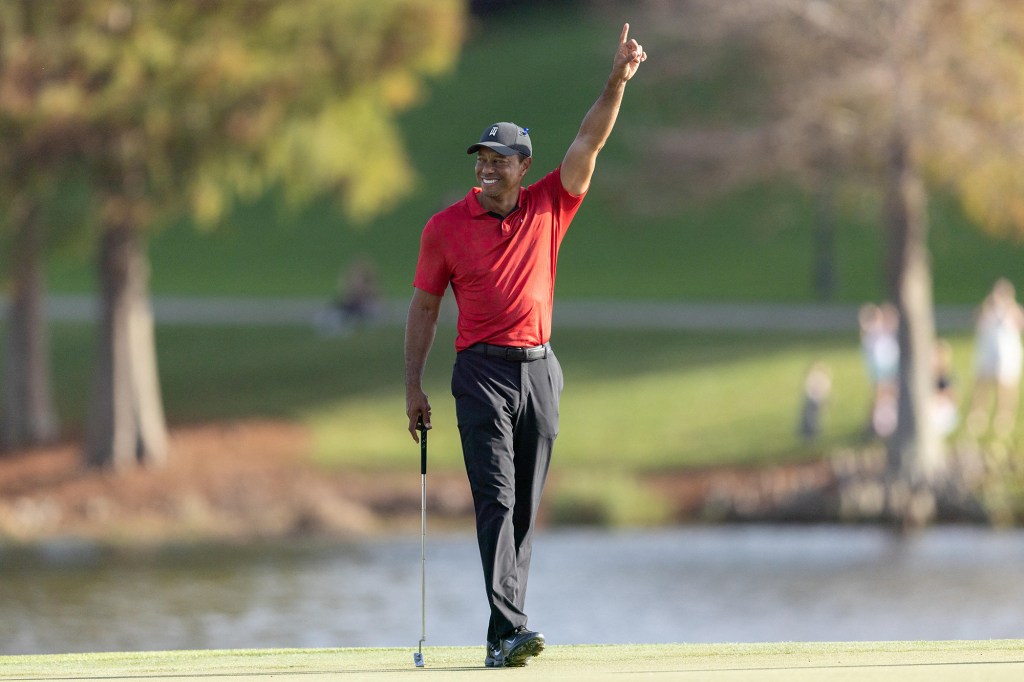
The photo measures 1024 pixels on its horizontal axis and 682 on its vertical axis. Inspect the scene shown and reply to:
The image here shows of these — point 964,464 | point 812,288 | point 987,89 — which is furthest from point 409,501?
point 812,288

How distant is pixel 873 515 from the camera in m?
21.8

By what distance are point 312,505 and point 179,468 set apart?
2.29 meters

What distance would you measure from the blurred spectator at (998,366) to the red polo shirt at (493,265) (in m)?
16.9

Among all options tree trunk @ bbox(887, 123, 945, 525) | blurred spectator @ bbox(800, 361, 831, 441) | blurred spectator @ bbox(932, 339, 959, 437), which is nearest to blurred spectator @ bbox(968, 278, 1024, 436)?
blurred spectator @ bbox(932, 339, 959, 437)

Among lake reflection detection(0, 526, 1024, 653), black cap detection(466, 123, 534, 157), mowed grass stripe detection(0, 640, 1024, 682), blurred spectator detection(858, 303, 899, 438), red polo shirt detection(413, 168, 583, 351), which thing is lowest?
lake reflection detection(0, 526, 1024, 653)

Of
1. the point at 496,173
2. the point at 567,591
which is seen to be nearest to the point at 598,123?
the point at 496,173

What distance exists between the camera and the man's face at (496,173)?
7.58m

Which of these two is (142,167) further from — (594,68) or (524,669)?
(594,68)

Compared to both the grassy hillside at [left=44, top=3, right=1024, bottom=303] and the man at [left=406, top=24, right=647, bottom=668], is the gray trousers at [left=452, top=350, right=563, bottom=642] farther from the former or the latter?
the grassy hillside at [left=44, top=3, right=1024, bottom=303]

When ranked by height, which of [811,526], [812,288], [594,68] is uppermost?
[594,68]

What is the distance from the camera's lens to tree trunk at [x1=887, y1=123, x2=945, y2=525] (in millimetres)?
22000

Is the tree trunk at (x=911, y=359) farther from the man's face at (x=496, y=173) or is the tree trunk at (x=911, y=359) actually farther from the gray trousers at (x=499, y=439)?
the man's face at (x=496, y=173)

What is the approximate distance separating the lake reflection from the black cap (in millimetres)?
6819

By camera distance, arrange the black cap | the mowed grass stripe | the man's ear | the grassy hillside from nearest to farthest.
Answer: the mowed grass stripe → the black cap → the man's ear → the grassy hillside
